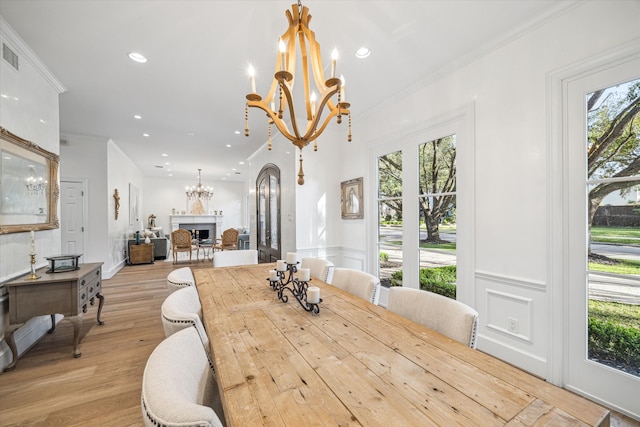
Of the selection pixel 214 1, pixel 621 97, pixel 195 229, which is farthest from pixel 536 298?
pixel 195 229


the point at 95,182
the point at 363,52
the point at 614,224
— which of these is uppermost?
the point at 363,52

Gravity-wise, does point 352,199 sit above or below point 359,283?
above

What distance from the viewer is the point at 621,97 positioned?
175 cm

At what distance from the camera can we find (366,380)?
856 mm

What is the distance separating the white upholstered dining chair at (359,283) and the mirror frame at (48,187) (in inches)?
111

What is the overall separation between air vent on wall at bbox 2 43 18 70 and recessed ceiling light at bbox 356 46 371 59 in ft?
A: 9.84

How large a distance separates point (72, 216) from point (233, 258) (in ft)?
12.9

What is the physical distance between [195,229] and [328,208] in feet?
26.9

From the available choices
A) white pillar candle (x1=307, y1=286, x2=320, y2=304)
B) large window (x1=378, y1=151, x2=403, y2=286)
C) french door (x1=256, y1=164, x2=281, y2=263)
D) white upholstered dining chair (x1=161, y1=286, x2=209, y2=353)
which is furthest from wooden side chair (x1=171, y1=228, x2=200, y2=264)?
white pillar candle (x1=307, y1=286, x2=320, y2=304)

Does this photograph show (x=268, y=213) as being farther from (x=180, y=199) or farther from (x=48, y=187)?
(x=180, y=199)

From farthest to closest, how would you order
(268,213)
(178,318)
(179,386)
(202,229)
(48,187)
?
(202,229) → (268,213) → (48,187) → (178,318) → (179,386)

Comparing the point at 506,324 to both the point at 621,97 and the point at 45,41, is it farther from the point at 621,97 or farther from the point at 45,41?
the point at 45,41

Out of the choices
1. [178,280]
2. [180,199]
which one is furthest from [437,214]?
[180,199]

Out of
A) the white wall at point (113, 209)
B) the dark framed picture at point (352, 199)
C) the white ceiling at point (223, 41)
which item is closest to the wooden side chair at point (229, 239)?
the white wall at point (113, 209)
